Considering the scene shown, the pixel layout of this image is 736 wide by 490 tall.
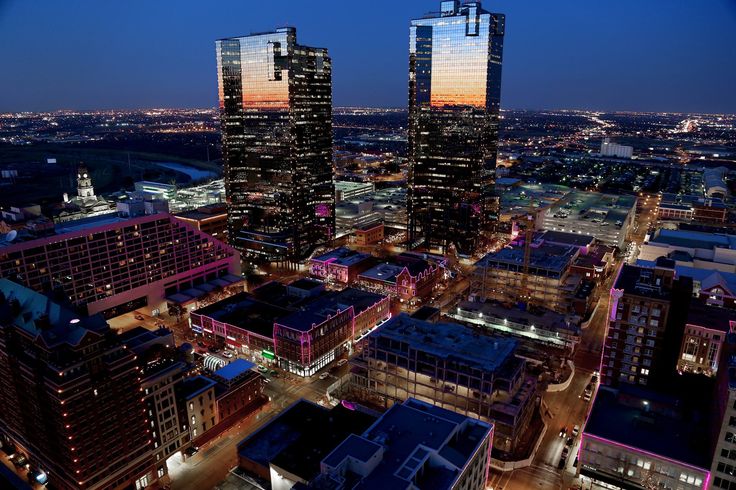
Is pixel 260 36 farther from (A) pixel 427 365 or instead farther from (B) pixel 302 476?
(B) pixel 302 476

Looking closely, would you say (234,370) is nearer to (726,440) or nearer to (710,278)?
(726,440)

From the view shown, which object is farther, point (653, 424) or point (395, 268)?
point (395, 268)

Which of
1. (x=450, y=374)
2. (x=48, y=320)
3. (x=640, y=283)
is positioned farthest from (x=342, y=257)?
(x=48, y=320)

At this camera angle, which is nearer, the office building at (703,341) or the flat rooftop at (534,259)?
the office building at (703,341)

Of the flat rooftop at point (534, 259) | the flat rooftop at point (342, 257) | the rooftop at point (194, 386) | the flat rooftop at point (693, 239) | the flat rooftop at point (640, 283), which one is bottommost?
the rooftop at point (194, 386)

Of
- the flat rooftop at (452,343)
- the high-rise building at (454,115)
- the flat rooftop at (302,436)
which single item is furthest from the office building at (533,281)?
the flat rooftop at (302,436)

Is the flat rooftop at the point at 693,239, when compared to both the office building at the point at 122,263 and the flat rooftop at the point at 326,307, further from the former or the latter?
the office building at the point at 122,263

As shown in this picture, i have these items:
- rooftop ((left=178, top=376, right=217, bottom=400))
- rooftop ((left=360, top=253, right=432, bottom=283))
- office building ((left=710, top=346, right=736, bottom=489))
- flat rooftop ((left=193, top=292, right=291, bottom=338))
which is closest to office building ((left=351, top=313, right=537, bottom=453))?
office building ((left=710, top=346, right=736, bottom=489))
